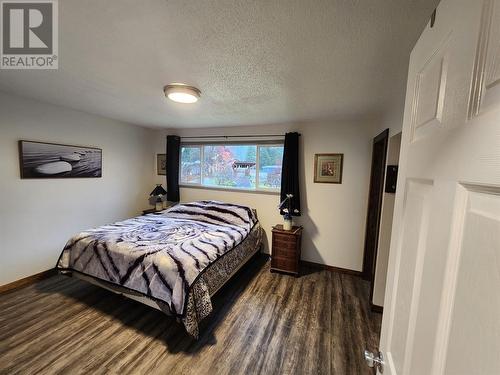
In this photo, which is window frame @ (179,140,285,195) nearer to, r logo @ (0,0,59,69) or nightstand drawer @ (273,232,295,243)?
nightstand drawer @ (273,232,295,243)

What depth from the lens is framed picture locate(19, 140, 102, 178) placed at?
2520 millimetres

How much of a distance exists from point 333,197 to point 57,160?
149 inches

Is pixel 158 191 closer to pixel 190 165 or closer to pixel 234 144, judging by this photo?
pixel 190 165

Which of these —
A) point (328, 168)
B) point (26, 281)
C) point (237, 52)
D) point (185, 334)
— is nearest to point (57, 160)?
point (26, 281)

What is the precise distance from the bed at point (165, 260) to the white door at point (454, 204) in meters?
1.53

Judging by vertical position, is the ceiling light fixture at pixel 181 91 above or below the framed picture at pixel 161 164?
above

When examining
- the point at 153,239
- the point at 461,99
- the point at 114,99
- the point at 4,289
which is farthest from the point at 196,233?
the point at 461,99

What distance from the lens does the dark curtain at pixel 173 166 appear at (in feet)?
13.0

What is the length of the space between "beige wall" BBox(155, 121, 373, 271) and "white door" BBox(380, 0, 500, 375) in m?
2.42

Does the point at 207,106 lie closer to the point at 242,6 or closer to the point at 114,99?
the point at 114,99

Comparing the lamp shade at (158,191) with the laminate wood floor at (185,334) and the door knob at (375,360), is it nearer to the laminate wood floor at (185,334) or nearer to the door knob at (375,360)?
the laminate wood floor at (185,334)

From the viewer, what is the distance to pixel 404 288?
686 mm

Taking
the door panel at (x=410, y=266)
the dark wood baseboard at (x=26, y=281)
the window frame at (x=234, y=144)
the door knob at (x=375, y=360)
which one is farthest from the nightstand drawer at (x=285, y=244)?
the dark wood baseboard at (x=26, y=281)

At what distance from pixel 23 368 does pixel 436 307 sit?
252 cm
